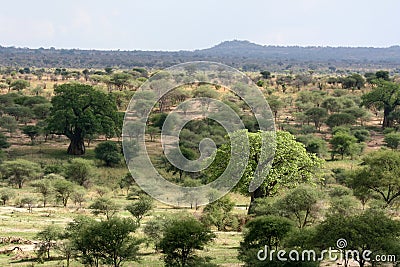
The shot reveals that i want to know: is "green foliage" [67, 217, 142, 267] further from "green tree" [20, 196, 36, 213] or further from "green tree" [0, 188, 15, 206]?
"green tree" [0, 188, 15, 206]

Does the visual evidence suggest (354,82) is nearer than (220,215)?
No

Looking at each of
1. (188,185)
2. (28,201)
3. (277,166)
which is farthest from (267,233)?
(188,185)

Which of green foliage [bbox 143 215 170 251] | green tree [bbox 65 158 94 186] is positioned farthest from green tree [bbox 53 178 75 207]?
green foliage [bbox 143 215 170 251]

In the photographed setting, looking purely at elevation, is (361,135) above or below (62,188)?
below

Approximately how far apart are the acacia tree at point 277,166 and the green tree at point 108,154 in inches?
862

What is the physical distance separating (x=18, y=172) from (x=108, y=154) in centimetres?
951

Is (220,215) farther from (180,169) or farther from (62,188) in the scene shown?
(180,169)

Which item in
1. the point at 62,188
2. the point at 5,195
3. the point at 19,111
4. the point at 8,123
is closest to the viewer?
the point at 62,188

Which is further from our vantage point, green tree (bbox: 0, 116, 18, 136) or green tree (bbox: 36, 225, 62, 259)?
green tree (bbox: 0, 116, 18, 136)

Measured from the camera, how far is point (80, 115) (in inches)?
1969

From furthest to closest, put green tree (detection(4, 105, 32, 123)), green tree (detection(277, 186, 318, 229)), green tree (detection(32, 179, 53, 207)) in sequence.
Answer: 1. green tree (detection(4, 105, 32, 123))
2. green tree (detection(32, 179, 53, 207))
3. green tree (detection(277, 186, 318, 229))

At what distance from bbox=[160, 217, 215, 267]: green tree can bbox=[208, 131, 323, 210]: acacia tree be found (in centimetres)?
864

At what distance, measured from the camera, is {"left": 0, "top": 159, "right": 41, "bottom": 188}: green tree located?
4041 centimetres

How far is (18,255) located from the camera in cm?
2189
